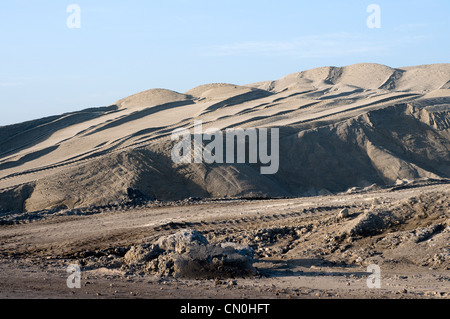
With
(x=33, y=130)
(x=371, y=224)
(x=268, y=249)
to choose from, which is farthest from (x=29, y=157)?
(x=371, y=224)

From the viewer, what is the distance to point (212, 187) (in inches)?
938

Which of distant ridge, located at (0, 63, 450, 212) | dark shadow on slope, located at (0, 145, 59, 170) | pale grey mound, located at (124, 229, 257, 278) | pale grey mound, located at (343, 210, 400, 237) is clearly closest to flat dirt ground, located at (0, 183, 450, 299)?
pale grey mound, located at (343, 210, 400, 237)

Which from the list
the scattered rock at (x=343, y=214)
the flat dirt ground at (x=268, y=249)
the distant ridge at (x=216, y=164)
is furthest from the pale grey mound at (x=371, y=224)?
the distant ridge at (x=216, y=164)

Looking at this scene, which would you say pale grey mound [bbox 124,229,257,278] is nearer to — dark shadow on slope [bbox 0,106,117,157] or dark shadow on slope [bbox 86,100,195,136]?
dark shadow on slope [bbox 0,106,117,157]

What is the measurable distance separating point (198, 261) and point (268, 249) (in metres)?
2.62

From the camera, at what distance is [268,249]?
1206 cm

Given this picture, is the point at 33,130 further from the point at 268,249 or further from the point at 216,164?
the point at 268,249

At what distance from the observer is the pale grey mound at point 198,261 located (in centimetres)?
969

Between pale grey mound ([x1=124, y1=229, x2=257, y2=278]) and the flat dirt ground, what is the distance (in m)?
0.20

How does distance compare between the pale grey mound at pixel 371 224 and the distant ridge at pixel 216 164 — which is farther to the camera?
the distant ridge at pixel 216 164

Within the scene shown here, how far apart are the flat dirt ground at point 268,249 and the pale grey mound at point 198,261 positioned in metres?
0.20

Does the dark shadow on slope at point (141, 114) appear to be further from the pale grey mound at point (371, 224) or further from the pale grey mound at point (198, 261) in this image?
the pale grey mound at point (198, 261)

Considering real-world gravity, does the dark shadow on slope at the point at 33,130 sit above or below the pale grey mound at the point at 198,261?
above

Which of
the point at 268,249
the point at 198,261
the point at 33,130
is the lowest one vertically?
the point at 268,249
